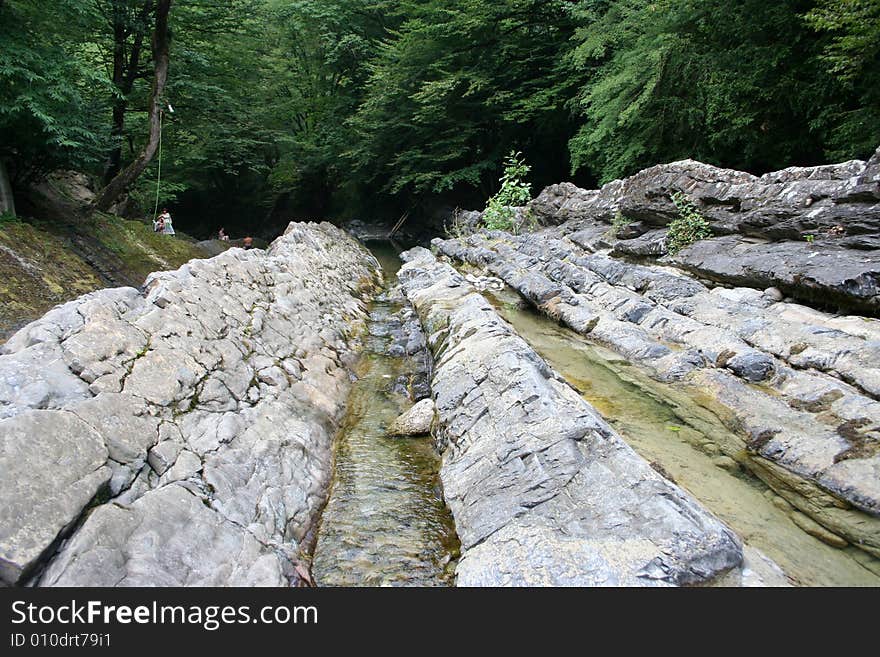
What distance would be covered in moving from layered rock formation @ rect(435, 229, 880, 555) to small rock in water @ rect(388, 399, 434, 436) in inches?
115

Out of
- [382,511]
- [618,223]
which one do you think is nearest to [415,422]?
[382,511]

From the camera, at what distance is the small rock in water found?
19.1ft

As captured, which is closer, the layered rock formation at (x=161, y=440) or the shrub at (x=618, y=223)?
the layered rock formation at (x=161, y=440)

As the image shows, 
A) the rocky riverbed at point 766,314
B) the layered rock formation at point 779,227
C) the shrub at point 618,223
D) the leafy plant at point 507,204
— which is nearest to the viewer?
the rocky riverbed at point 766,314

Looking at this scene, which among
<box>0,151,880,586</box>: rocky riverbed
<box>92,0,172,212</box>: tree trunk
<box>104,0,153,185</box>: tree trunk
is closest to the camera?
<box>0,151,880,586</box>: rocky riverbed

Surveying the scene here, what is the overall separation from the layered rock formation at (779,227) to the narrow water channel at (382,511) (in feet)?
18.4

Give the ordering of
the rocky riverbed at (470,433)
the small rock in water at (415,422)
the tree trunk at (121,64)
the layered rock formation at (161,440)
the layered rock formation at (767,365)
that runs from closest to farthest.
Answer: the layered rock formation at (161,440)
the rocky riverbed at (470,433)
the layered rock formation at (767,365)
the small rock in water at (415,422)
the tree trunk at (121,64)

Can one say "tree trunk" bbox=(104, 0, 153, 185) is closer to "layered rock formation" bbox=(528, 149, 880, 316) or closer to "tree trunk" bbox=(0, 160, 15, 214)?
"tree trunk" bbox=(0, 160, 15, 214)

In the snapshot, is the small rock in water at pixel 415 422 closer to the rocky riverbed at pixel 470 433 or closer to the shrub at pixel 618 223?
the rocky riverbed at pixel 470 433

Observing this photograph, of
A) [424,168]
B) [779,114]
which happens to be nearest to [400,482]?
[779,114]

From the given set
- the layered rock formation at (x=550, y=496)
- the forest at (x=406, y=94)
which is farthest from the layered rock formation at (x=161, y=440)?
the forest at (x=406, y=94)

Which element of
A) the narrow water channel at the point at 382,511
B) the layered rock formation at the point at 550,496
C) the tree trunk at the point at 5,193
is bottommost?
the narrow water channel at the point at 382,511

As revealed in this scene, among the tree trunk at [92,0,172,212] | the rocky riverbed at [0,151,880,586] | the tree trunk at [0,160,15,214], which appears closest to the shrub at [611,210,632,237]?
the rocky riverbed at [0,151,880,586]

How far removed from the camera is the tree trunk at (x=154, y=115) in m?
12.9
